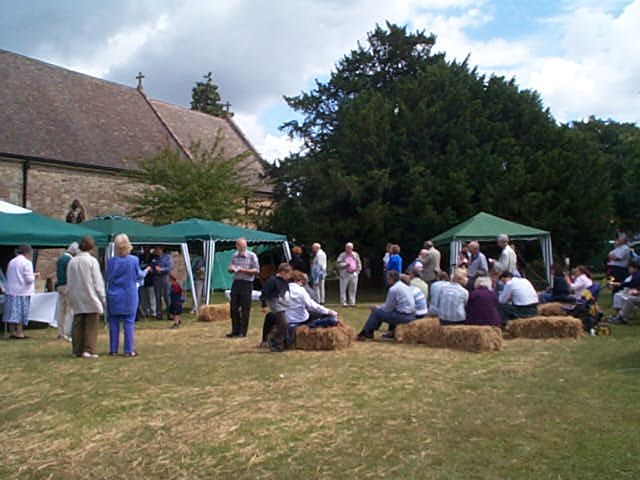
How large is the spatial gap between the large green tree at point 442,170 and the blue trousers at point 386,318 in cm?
1164

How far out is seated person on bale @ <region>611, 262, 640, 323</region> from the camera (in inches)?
442

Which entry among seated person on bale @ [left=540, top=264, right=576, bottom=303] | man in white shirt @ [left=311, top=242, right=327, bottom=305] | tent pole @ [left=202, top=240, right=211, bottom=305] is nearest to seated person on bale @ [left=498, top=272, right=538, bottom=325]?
seated person on bale @ [left=540, top=264, right=576, bottom=303]

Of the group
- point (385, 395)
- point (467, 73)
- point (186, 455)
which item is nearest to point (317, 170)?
point (467, 73)

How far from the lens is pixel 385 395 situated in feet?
19.3

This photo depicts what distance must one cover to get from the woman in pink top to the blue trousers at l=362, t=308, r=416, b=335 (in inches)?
237

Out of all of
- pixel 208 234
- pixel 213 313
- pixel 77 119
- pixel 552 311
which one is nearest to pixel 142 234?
pixel 208 234

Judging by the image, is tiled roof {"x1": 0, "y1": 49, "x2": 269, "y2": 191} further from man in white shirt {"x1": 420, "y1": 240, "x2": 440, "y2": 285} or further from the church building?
man in white shirt {"x1": 420, "y1": 240, "x2": 440, "y2": 285}

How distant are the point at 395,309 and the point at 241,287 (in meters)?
2.52

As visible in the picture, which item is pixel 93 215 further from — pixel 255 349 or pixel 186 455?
pixel 186 455

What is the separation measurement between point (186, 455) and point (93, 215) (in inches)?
1045

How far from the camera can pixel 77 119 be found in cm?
2964

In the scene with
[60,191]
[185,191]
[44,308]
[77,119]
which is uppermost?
[77,119]

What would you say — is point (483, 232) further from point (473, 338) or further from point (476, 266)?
point (473, 338)

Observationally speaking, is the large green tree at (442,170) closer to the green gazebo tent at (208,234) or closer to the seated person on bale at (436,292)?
the green gazebo tent at (208,234)
